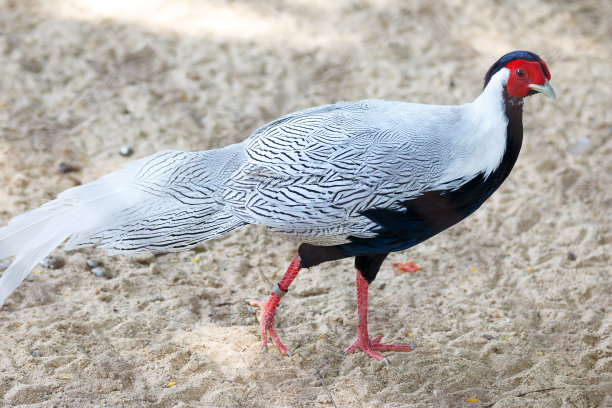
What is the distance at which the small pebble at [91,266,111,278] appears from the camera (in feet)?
12.3

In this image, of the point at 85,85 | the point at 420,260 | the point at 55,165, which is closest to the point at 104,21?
the point at 85,85

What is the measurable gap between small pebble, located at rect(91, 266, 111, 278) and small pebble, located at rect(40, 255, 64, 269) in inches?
7.3

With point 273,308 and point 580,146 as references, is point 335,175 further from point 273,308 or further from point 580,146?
point 580,146

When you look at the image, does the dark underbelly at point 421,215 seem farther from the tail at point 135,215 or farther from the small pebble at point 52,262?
the small pebble at point 52,262

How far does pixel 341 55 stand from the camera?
18.9ft

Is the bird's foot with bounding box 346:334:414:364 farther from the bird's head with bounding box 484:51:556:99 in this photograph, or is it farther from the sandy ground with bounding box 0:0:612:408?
the bird's head with bounding box 484:51:556:99

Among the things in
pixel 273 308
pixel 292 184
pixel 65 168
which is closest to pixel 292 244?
pixel 273 308

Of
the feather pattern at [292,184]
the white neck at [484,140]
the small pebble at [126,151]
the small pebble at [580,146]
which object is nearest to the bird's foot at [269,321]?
the feather pattern at [292,184]

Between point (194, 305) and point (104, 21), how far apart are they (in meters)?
3.24

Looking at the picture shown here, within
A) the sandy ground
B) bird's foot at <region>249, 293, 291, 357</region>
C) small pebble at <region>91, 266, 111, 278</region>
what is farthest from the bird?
small pebble at <region>91, 266, 111, 278</region>

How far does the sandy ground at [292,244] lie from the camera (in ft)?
10.5

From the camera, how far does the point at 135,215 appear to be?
3033mm

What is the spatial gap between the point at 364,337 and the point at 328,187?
0.98 m

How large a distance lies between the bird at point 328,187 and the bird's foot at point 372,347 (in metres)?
0.55
